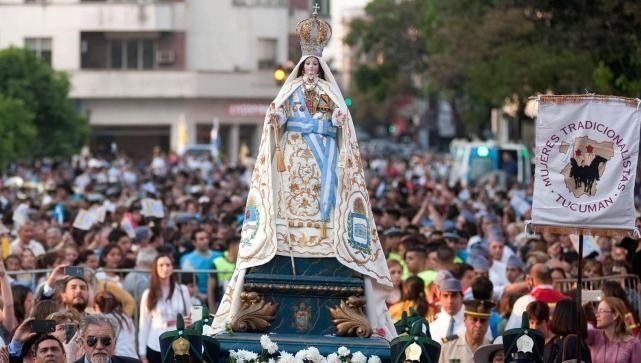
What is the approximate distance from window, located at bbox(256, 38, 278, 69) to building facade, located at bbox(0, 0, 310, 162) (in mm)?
40

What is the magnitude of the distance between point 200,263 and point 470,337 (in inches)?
276

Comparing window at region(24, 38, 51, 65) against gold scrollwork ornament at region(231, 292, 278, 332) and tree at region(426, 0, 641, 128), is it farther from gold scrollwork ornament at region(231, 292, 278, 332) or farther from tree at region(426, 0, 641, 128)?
gold scrollwork ornament at region(231, 292, 278, 332)

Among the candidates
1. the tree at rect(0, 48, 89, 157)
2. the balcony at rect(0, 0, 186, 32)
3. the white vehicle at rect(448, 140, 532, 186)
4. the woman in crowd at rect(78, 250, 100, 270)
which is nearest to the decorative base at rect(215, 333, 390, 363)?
the woman in crowd at rect(78, 250, 100, 270)

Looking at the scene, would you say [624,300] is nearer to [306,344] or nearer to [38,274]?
[306,344]

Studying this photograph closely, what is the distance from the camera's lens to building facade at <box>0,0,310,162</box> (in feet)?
258

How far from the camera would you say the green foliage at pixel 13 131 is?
49469mm

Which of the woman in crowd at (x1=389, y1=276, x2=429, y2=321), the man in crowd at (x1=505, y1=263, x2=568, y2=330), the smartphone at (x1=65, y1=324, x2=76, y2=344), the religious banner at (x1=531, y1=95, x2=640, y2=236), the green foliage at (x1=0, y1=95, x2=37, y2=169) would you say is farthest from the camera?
the green foliage at (x1=0, y1=95, x2=37, y2=169)

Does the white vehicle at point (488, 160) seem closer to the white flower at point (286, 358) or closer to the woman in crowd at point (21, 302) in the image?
the woman in crowd at point (21, 302)

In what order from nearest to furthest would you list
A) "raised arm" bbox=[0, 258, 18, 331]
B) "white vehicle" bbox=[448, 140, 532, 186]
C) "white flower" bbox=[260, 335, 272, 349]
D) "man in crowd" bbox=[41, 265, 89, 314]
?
"white flower" bbox=[260, 335, 272, 349], "raised arm" bbox=[0, 258, 18, 331], "man in crowd" bbox=[41, 265, 89, 314], "white vehicle" bbox=[448, 140, 532, 186]

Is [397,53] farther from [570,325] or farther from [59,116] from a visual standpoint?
[570,325]

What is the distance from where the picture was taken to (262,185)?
48.0 feet

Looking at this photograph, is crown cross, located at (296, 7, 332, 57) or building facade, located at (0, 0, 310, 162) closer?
crown cross, located at (296, 7, 332, 57)

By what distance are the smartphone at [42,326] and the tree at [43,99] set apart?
4811 centimetres

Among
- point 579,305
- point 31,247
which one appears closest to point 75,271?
point 579,305
